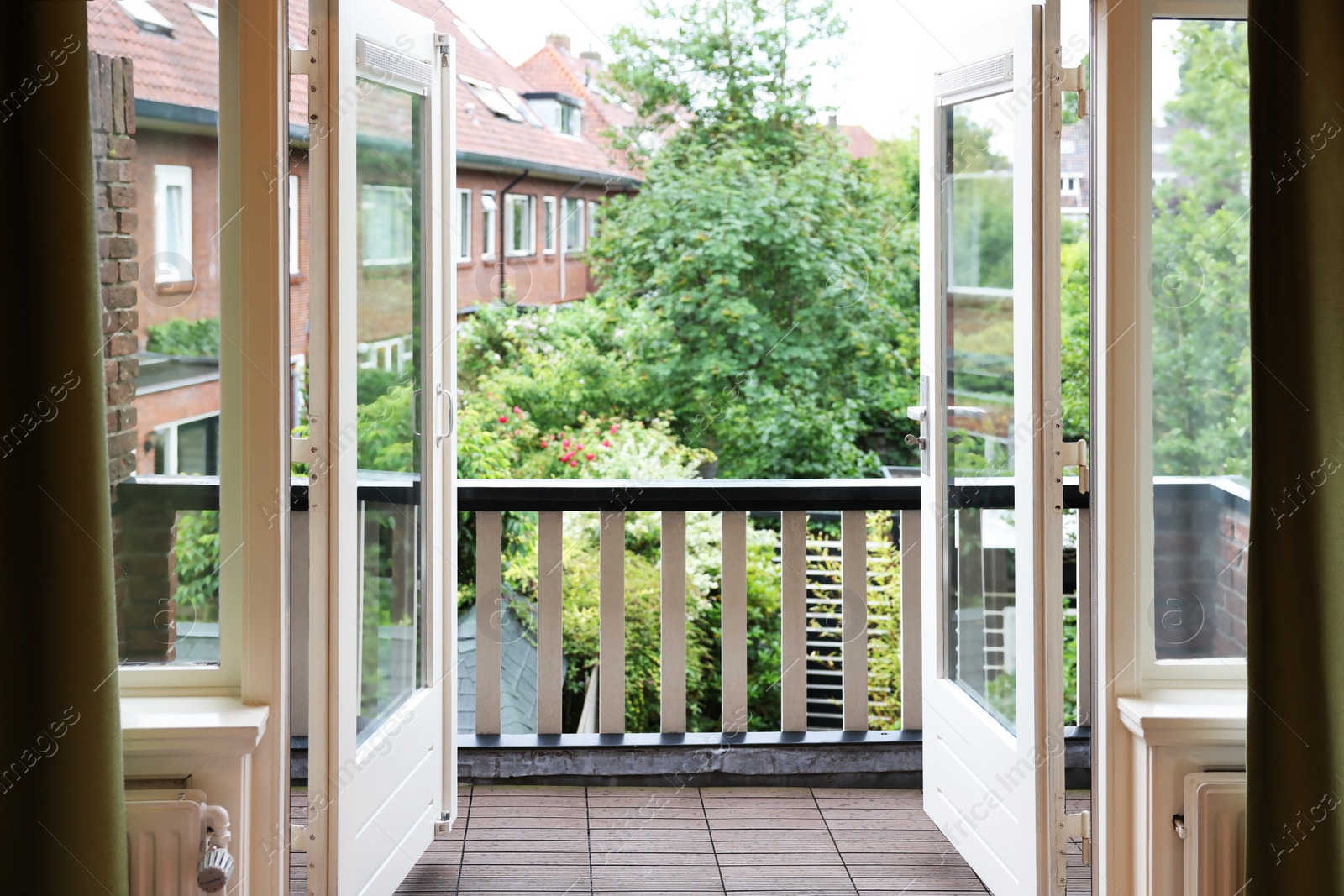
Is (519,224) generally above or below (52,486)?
above

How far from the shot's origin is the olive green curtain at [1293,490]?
1.80m

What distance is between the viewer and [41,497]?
63.9 inches

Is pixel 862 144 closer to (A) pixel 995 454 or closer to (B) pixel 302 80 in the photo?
(B) pixel 302 80

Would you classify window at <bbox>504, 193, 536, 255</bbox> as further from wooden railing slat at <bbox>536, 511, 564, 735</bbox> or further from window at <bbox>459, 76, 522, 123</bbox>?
wooden railing slat at <bbox>536, 511, 564, 735</bbox>

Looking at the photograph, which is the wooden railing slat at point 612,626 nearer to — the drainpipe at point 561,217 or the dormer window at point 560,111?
the drainpipe at point 561,217

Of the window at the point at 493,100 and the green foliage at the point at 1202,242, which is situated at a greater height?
the window at the point at 493,100

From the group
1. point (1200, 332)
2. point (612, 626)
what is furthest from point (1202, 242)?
point (612, 626)

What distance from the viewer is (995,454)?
2410mm

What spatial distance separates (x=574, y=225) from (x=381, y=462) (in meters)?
6.66

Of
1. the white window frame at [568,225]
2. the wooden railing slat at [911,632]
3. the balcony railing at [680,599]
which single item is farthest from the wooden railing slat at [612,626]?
the white window frame at [568,225]

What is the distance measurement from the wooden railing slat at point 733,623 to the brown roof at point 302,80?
5.83ft

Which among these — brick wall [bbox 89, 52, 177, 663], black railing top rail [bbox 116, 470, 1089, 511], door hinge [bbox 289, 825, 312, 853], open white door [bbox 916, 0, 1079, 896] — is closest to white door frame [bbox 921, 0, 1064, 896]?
open white door [bbox 916, 0, 1079, 896]

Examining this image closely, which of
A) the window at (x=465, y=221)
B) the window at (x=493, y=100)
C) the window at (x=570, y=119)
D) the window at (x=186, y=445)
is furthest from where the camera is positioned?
the window at (x=570, y=119)

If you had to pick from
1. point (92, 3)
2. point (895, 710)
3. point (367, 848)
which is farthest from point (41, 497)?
point (895, 710)
